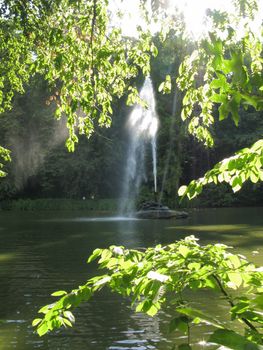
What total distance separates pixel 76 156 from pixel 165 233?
2673 centimetres

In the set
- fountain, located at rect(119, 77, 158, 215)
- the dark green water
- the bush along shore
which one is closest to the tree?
the dark green water

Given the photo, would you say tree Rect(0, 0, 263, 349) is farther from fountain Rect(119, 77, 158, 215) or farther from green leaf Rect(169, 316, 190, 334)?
fountain Rect(119, 77, 158, 215)

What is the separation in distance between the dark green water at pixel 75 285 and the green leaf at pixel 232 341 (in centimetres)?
422

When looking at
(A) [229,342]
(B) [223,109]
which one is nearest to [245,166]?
(B) [223,109]

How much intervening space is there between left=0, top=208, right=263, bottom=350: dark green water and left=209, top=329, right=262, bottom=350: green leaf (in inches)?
166

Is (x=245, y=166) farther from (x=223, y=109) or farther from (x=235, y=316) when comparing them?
(x=235, y=316)

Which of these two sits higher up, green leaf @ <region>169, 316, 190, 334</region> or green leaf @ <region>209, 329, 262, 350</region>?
green leaf @ <region>209, 329, 262, 350</region>

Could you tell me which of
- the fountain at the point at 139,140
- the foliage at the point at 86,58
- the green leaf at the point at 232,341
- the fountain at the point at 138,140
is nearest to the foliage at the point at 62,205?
the fountain at the point at 139,140

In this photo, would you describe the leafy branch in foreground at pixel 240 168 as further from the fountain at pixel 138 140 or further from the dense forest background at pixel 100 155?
the dense forest background at pixel 100 155

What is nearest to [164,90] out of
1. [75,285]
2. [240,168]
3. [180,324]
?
[240,168]

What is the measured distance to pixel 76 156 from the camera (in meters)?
43.6

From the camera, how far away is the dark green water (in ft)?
18.5

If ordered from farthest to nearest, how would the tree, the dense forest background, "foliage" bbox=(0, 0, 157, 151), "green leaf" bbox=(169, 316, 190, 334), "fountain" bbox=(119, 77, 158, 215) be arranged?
the dense forest background → "fountain" bbox=(119, 77, 158, 215) → "foliage" bbox=(0, 0, 157, 151) → "green leaf" bbox=(169, 316, 190, 334) → the tree

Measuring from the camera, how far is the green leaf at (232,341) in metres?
1.20
